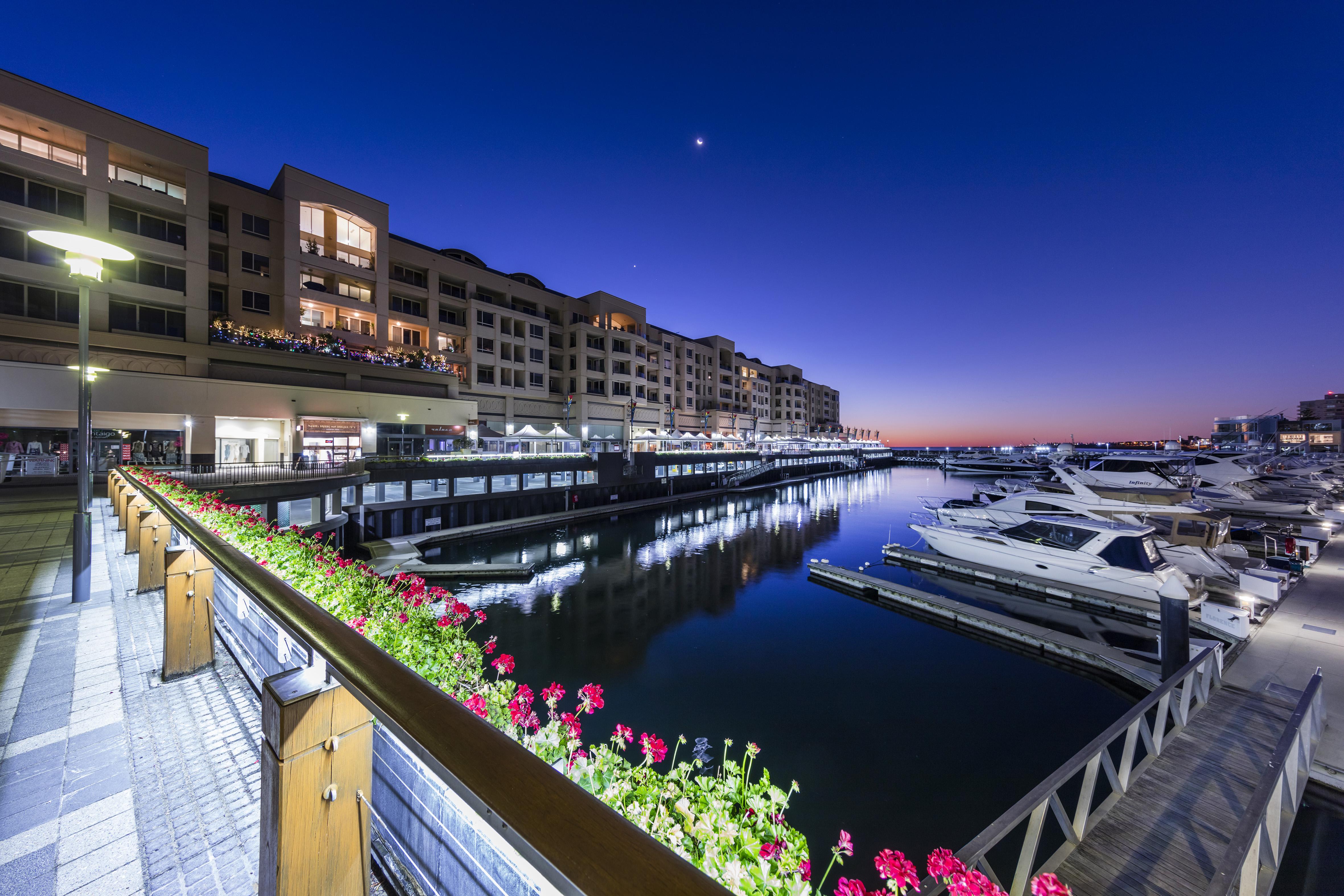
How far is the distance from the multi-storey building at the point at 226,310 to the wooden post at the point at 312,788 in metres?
30.5

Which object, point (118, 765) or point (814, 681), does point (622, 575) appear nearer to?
point (814, 681)

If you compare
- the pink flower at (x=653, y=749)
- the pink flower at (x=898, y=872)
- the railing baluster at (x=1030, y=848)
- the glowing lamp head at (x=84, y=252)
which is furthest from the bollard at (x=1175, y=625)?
the glowing lamp head at (x=84, y=252)

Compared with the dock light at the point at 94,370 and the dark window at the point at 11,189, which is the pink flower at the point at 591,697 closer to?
the dock light at the point at 94,370

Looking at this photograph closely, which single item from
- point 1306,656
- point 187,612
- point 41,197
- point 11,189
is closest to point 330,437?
point 41,197

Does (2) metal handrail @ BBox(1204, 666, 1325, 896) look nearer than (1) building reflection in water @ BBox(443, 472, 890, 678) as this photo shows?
Yes

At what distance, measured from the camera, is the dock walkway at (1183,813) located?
529 centimetres

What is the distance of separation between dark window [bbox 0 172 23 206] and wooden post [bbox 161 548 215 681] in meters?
31.6

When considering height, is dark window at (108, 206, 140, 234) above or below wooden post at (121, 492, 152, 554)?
above

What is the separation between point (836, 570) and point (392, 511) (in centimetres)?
2365

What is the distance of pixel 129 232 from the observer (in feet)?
77.0

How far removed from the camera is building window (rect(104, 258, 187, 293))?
76.5ft

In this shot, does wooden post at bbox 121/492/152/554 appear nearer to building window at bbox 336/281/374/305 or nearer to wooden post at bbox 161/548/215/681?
wooden post at bbox 161/548/215/681

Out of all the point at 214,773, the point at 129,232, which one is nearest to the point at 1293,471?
the point at 214,773

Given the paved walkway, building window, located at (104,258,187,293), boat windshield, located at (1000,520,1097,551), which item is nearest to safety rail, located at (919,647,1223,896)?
the paved walkway
